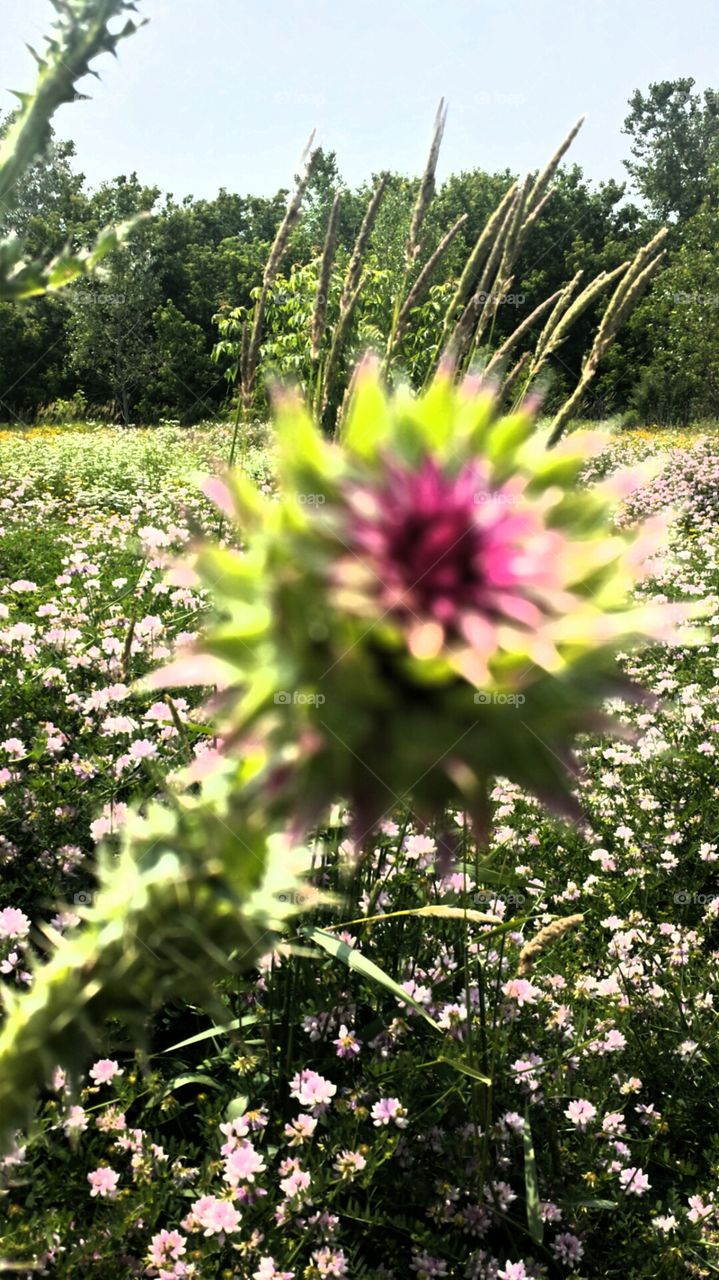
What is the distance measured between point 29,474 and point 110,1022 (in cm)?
1250

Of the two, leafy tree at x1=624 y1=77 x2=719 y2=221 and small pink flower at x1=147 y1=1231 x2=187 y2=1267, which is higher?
leafy tree at x1=624 y1=77 x2=719 y2=221

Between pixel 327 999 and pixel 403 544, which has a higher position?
pixel 403 544

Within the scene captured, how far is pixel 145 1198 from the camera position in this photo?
2291 millimetres

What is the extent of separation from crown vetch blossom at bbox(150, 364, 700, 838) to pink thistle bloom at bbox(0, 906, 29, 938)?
2.62 m

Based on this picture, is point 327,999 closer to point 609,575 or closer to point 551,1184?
point 551,1184

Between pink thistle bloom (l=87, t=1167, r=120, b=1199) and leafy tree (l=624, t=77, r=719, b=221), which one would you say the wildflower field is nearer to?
pink thistle bloom (l=87, t=1167, r=120, b=1199)

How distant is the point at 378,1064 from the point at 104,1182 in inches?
32.2

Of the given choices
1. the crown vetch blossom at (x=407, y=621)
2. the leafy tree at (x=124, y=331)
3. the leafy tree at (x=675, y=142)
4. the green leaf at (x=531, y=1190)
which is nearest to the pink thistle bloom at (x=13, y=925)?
the green leaf at (x=531, y=1190)

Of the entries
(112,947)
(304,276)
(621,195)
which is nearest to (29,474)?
(304,276)

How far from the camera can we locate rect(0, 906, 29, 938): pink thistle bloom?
289 cm

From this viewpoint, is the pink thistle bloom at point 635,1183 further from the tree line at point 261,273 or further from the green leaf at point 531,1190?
the tree line at point 261,273

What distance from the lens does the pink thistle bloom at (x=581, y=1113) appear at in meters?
2.77

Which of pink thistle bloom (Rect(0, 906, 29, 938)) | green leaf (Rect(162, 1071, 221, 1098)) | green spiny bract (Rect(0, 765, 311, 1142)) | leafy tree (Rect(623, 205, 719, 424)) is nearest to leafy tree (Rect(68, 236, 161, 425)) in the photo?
leafy tree (Rect(623, 205, 719, 424))

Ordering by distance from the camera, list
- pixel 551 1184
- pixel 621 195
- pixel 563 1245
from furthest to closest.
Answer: pixel 621 195 < pixel 551 1184 < pixel 563 1245
